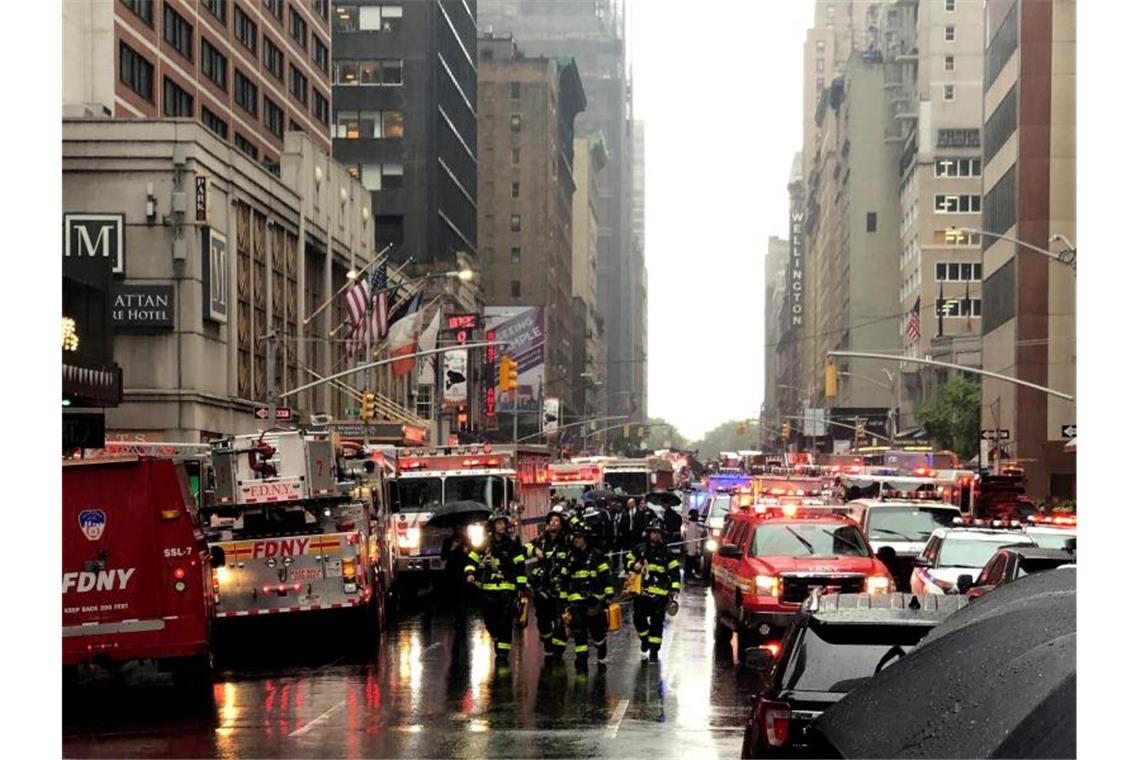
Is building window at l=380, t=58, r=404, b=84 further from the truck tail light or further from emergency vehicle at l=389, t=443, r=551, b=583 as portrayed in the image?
the truck tail light

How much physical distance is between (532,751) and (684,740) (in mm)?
1457

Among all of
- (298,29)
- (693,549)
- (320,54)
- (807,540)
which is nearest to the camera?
(807,540)

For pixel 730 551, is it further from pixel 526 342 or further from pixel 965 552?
pixel 526 342

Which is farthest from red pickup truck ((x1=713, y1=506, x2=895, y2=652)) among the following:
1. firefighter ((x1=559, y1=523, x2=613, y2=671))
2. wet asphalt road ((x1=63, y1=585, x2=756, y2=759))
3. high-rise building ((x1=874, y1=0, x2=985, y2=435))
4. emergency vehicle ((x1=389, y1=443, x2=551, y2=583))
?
high-rise building ((x1=874, y1=0, x2=985, y2=435))

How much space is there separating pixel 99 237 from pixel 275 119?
24701mm

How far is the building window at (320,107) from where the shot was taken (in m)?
83.2

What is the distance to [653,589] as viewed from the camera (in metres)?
A: 22.8

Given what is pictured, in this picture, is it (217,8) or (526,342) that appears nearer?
(217,8)

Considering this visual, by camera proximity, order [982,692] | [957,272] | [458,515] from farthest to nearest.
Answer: [957,272], [458,515], [982,692]

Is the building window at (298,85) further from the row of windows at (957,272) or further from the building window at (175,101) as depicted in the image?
the row of windows at (957,272)

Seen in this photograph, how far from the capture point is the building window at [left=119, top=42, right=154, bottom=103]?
55062 mm

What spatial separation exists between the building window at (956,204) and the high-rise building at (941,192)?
0.23 feet

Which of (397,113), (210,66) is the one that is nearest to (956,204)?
(397,113)
